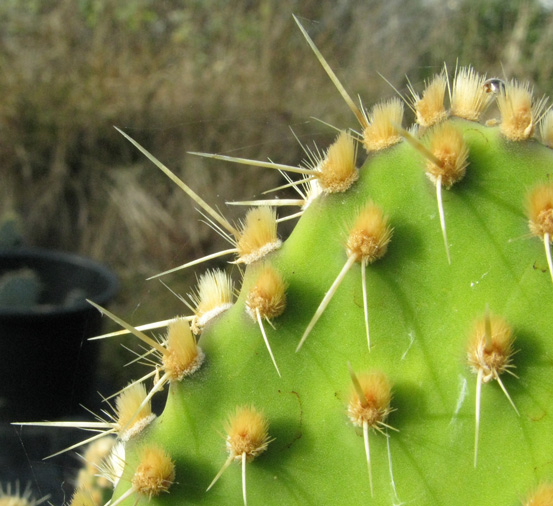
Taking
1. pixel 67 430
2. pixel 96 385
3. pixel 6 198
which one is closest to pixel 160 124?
pixel 6 198

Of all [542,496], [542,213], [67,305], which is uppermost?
[542,213]

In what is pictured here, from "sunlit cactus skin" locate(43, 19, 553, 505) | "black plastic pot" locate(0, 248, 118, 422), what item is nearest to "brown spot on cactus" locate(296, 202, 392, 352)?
"sunlit cactus skin" locate(43, 19, 553, 505)

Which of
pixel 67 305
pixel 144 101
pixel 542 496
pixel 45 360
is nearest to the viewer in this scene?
pixel 542 496

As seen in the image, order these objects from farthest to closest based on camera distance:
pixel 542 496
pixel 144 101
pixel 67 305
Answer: pixel 144 101
pixel 67 305
pixel 542 496

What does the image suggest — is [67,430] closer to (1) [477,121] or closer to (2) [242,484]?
(2) [242,484]

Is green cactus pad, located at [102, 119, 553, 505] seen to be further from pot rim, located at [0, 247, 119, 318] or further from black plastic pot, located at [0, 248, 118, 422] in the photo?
pot rim, located at [0, 247, 119, 318]

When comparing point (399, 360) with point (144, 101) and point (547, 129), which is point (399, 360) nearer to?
point (547, 129)

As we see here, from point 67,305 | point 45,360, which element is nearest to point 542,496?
point 45,360
